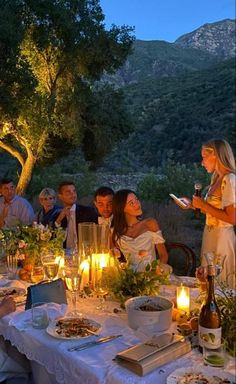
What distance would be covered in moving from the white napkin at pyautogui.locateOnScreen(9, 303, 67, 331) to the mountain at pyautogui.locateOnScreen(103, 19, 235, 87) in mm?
30494

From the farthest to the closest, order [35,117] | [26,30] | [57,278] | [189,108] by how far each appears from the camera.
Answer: [189,108], [26,30], [35,117], [57,278]

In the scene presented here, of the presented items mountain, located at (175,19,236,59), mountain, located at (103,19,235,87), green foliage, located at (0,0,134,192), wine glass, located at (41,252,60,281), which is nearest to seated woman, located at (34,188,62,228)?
wine glass, located at (41,252,60,281)

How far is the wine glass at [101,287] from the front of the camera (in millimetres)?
2471

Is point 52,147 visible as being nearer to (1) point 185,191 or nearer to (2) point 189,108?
(1) point 185,191

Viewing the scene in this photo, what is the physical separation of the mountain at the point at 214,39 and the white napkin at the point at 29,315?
42.3 meters

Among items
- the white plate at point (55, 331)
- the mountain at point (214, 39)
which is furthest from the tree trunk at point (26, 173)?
the mountain at point (214, 39)

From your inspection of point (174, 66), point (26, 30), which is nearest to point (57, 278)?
point (26, 30)

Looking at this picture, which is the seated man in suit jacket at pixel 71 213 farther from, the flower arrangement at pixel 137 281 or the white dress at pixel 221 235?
the flower arrangement at pixel 137 281

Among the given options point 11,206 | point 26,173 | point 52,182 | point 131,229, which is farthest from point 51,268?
point 52,182

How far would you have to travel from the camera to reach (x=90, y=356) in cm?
189

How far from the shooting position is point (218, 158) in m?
3.38

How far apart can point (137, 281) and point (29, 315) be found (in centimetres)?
57

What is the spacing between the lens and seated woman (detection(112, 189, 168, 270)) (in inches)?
134

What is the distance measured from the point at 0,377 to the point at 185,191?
8.28 m
